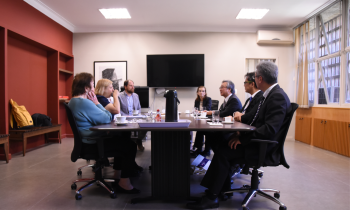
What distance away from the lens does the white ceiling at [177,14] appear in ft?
16.1

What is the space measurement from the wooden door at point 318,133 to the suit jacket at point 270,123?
12.3 feet

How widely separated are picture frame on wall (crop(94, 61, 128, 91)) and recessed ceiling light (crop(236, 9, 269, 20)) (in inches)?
127

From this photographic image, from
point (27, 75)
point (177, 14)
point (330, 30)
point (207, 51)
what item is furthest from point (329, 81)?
point (27, 75)

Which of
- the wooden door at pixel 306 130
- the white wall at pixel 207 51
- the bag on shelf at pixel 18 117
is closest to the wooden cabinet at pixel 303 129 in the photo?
the wooden door at pixel 306 130

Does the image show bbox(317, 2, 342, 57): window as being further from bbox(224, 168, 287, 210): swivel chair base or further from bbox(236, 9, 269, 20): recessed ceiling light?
bbox(224, 168, 287, 210): swivel chair base

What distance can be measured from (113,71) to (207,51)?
2643 mm

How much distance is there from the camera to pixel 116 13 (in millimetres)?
5488

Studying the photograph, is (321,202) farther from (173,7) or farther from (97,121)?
(173,7)

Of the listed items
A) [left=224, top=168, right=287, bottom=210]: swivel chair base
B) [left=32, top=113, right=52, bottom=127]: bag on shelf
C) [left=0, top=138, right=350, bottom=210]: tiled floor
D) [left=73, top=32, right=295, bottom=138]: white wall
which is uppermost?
[left=73, top=32, right=295, bottom=138]: white wall

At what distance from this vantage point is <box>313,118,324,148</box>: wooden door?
510 centimetres

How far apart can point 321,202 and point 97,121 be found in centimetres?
235

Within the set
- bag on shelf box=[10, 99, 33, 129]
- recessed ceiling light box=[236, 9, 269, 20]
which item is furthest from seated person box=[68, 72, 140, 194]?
recessed ceiling light box=[236, 9, 269, 20]

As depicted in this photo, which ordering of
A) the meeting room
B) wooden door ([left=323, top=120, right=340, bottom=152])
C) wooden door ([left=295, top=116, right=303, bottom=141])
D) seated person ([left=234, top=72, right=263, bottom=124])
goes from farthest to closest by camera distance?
wooden door ([left=295, top=116, right=303, bottom=141])
wooden door ([left=323, top=120, right=340, bottom=152])
seated person ([left=234, top=72, right=263, bottom=124])
the meeting room

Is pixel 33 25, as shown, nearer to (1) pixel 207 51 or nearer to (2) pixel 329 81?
(1) pixel 207 51
